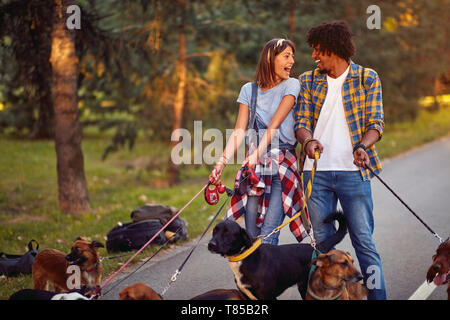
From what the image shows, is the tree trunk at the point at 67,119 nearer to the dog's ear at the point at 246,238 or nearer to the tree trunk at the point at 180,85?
the tree trunk at the point at 180,85

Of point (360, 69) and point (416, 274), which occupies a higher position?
point (360, 69)

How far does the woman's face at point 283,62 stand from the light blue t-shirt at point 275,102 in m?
0.07

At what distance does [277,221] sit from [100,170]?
10.7 meters

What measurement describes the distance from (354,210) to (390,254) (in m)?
2.49

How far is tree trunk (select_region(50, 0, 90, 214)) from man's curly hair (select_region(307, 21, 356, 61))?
18.2 ft

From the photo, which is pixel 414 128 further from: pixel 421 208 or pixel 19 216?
pixel 19 216

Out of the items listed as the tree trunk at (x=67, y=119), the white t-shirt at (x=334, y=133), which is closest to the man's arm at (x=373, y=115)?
the white t-shirt at (x=334, y=133)

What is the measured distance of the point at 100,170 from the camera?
14.1m

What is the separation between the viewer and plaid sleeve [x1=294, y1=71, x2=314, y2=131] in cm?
400

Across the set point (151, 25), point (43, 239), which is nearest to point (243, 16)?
point (151, 25)

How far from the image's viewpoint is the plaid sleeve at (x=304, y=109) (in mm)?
4000

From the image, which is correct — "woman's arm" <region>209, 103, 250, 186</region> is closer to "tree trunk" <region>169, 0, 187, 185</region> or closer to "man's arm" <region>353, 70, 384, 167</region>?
"man's arm" <region>353, 70, 384, 167</region>

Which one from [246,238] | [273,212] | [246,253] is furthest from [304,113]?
[246,253]

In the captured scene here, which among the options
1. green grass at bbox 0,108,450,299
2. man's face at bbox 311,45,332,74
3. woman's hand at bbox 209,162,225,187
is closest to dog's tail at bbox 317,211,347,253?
woman's hand at bbox 209,162,225,187
